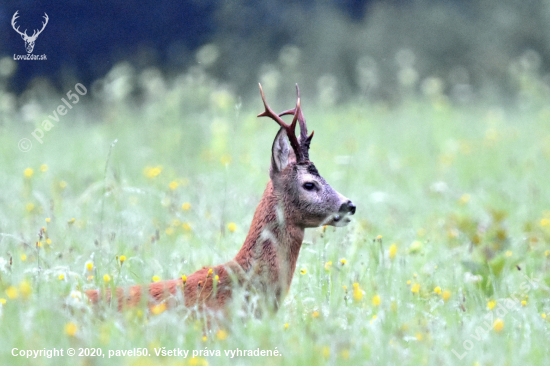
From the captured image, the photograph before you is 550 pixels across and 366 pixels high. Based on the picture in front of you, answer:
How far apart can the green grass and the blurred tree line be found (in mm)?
1229

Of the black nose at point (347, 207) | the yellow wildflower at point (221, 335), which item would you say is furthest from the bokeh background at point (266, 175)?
the black nose at point (347, 207)

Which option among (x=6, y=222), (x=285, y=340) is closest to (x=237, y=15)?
(x=6, y=222)

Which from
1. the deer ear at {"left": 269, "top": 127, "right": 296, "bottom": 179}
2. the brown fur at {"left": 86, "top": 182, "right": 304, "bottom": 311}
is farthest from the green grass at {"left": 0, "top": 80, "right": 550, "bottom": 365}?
the deer ear at {"left": 269, "top": 127, "right": 296, "bottom": 179}

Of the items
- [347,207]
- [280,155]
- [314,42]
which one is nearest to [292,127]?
[280,155]

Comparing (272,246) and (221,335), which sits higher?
(272,246)

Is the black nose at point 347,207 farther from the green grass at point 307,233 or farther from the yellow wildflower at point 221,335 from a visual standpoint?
the yellow wildflower at point 221,335

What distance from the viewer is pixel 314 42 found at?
54.6 feet

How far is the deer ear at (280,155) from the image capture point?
3.78 m

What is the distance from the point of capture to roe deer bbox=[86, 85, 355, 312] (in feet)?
11.0

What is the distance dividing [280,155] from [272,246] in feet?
1.76

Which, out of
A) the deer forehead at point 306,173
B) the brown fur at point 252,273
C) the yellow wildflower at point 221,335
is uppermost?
the deer forehead at point 306,173

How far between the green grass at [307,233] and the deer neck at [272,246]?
165mm

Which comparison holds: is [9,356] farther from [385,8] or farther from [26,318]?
[385,8]

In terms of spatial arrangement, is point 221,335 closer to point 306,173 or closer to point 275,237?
point 275,237
